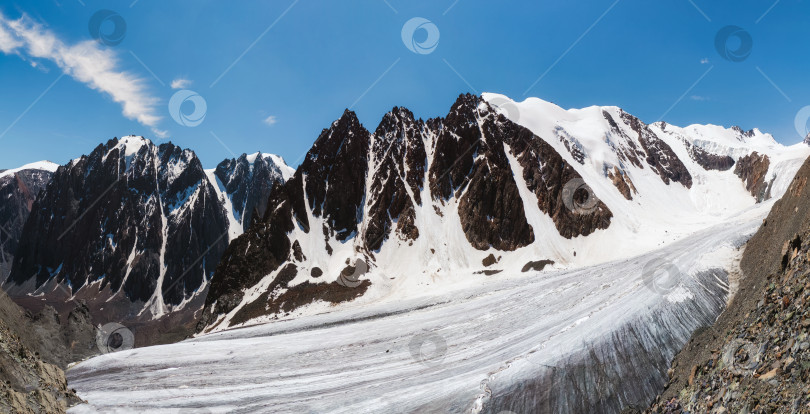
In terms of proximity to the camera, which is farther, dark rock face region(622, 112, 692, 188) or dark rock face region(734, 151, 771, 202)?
dark rock face region(622, 112, 692, 188)

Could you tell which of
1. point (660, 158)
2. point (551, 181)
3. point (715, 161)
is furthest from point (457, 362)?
point (715, 161)

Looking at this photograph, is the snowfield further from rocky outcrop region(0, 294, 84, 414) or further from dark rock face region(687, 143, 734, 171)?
dark rock face region(687, 143, 734, 171)

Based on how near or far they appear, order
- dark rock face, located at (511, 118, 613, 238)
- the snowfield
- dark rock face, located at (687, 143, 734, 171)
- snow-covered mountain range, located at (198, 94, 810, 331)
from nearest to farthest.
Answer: the snowfield
snow-covered mountain range, located at (198, 94, 810, 331)
dark rock face, located at (511, 118, 613, 238)
dark rock face, located at (687, 143, 734, 171)

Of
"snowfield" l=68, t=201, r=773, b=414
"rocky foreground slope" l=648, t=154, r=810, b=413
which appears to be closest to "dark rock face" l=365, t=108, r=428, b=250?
"snowfield" l=68, t=201, r=773, b=414

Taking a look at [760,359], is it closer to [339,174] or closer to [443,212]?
[443,212]

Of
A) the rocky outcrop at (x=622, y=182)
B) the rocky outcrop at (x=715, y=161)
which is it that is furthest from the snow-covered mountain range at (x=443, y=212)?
the rocky outcrop at (x=715, y=161)

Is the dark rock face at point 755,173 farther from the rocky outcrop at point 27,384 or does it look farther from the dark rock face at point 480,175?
the rocky outcrop at point 27,384
